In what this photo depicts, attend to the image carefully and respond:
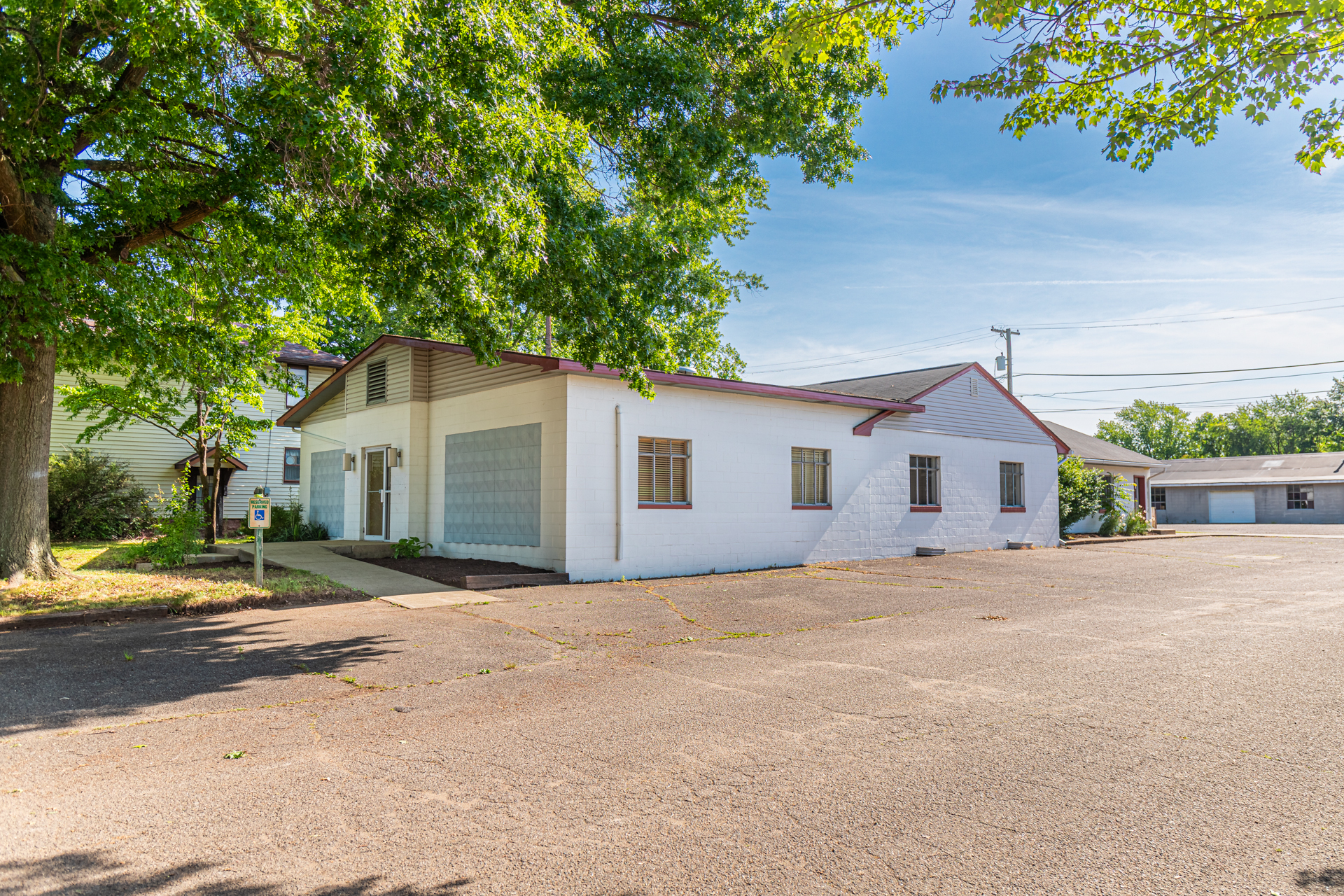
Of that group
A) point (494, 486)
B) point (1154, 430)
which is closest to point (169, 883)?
point (494, 486)

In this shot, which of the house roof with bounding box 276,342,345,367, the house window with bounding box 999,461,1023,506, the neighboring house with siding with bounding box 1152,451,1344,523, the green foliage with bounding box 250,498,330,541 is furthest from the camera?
the neighboring house with siding with bounding box 1152,451,1344,523

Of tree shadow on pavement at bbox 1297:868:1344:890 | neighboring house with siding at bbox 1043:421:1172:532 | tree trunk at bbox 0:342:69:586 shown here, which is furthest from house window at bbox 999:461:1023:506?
tree trunk at bbox 0:342:69:586

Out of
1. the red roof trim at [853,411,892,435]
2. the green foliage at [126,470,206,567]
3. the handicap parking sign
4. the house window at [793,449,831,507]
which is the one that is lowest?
the green foliage at [126,470,206,567]

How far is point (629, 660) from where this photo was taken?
7305 millimetres

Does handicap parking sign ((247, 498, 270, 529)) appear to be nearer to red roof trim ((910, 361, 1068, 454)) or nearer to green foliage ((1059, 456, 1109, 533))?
red roof trim ((910, 361, 1068, 454))

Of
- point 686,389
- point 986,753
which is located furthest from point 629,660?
point 686,389

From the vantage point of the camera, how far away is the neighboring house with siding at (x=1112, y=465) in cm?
2916

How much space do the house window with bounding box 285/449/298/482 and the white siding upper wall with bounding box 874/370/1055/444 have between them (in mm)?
20980

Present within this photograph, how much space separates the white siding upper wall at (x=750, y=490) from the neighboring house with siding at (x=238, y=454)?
51.7ft

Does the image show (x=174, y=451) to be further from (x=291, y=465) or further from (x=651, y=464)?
(x=651, y=464)

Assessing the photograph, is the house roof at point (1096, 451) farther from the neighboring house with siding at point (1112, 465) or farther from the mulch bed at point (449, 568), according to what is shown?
the mulch bed at point (449, 568)

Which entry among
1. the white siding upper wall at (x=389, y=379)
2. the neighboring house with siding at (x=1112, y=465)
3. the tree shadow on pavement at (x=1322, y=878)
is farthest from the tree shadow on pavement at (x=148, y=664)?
the neighboring house with siding at (x=1112, y=465)

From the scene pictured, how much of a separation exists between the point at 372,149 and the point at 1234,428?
295 ft

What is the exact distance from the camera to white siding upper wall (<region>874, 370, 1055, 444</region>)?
64.0 ft
